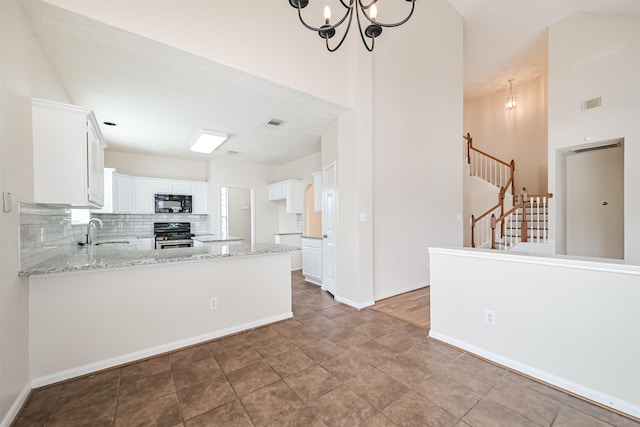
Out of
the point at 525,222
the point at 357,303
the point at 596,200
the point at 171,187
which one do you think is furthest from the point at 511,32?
the point at 171,187

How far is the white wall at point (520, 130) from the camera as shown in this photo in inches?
270

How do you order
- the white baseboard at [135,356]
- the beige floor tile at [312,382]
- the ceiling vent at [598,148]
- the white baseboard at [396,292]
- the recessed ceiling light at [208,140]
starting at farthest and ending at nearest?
the ceiling vent at [598,148], the recessed ceiling light at [208,140], the white baseboard at [396,292], the white baseboard at [135,356], the beige floor tile at [312,382]

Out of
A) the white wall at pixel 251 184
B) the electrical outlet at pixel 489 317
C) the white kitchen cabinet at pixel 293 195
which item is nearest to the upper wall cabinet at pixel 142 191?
the white wall at pixel 251 184

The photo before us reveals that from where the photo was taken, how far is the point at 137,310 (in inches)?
93.3

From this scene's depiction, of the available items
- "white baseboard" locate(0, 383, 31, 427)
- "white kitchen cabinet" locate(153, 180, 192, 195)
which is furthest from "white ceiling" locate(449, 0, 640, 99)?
"white baseboard" locate(0, 383, 31, 427)

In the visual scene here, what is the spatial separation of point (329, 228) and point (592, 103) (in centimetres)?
516

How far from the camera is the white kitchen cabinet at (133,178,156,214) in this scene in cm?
552

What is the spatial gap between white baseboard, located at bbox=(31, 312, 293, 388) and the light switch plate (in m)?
1.34

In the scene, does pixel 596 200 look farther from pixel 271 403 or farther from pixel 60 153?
pixel 60 153

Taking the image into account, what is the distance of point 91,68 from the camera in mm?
2566

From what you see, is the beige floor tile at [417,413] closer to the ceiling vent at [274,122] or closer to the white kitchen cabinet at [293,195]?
the ceiling vent at [274,122]

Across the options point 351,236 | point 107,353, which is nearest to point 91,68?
point 107,353

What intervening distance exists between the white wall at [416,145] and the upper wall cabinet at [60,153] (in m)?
3.26

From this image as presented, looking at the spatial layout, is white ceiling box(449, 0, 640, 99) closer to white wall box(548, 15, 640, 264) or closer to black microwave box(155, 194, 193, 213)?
white wall box(548, 15, 640, 264)
